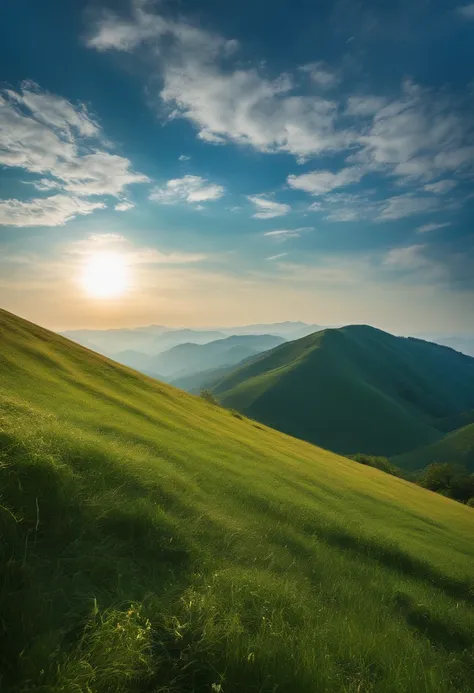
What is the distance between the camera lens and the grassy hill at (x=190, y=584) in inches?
246

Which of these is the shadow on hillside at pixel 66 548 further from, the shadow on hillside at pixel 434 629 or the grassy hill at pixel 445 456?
the grassy hill at pixel 445 456

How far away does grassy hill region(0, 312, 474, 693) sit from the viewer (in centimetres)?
624

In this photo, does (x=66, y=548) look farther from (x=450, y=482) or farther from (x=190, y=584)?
(x=450, y=482)

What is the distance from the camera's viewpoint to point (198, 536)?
10.8 m

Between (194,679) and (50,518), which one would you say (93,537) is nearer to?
(50,518)

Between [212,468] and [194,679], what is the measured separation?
12.1m

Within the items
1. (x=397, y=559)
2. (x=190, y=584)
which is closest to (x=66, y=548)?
(x=190, y=584)

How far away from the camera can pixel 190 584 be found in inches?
338

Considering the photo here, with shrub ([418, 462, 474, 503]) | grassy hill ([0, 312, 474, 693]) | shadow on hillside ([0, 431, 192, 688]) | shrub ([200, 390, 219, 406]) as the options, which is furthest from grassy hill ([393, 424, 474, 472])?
shadow on hillside ([0, 431, 192, 688])

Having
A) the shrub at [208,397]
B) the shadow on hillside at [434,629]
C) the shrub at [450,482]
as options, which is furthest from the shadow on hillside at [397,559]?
the shrub at [450,482]

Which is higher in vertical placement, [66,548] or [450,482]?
[66,548]

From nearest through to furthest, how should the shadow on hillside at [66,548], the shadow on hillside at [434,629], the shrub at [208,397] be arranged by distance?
the shadow on hillside at [66,548] < the shadow on hillside at [434,629] < the shrub at [208,397]

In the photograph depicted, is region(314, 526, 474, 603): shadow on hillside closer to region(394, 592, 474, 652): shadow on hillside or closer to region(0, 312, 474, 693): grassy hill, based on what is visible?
region(0, 312, 474, 693): grassy hill

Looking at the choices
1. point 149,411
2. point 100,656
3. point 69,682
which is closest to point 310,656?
point 100,656
